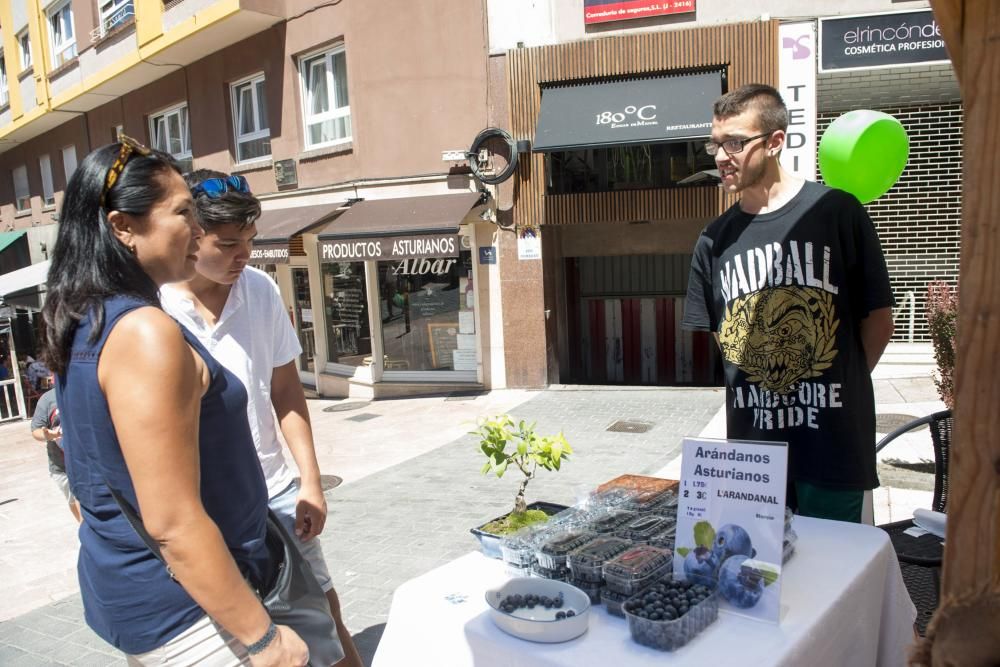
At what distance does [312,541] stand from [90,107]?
18692mm

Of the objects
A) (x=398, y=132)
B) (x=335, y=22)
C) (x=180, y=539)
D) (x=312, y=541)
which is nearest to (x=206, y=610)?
(x=180, y=539)

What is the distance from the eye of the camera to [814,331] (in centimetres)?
245

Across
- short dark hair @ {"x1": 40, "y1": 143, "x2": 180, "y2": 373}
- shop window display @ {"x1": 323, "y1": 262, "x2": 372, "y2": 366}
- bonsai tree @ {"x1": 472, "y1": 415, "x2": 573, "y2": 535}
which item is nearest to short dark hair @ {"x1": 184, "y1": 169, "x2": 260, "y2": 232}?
short dark hair @ {"x1": 40, "y1": 143, "x2": 180, "y2": 373}

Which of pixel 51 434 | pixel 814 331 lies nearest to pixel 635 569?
pixel 814 331

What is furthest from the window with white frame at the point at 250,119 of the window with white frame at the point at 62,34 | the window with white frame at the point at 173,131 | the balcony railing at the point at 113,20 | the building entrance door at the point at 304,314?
the window with white frame at the point at 62,34

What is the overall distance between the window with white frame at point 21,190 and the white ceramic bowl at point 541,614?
24.8 meters

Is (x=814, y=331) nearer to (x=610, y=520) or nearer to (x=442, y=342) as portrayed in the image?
(x=610, y=520)

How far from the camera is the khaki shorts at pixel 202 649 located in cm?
160

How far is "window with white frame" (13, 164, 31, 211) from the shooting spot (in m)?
21.8

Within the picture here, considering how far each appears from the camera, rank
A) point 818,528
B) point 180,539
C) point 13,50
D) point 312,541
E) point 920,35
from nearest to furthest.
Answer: point 180,539 → point 818,528 → point 312,541 → point 920,35 → point 13,50

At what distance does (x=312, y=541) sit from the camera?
103 inches

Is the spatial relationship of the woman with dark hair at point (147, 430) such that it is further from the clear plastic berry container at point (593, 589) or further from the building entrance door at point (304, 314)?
the building entrance door at point (304, 314)

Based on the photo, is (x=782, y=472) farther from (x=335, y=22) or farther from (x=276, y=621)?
(x=335, y=22)

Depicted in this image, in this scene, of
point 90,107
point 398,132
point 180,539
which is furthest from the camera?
point 90,107
